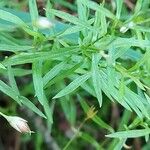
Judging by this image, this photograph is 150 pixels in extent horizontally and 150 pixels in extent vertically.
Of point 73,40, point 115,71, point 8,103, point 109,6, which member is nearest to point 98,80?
point 115,71

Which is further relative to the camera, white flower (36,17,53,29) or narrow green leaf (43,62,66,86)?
narrow green leaf (43,62,66,86)

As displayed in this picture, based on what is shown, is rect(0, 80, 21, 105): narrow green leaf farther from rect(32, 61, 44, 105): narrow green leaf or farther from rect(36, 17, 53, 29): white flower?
rect(36, 17, 53, 29): white flower

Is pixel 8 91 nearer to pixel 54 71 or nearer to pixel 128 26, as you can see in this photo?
pixel 54 71

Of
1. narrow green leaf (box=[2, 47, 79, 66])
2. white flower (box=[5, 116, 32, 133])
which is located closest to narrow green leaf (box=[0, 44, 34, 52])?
narrow green leaf (box=[2, 47, 79, 66])

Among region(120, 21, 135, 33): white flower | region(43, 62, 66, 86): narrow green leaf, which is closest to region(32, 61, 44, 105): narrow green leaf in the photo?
region(43, 62, 66, 86): narrow green leaf

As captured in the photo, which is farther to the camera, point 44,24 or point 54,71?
point 54,71

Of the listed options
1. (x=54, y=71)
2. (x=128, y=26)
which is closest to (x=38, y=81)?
(x=54, y=71)

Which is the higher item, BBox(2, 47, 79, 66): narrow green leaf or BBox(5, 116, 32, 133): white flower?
BBox(2, 47, 79, 66): narrow green leaf

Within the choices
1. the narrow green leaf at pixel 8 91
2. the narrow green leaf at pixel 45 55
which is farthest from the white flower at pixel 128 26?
the narrow green leaf at pixel 8 91

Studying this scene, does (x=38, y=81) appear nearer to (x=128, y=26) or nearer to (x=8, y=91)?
(x=8, y=91)

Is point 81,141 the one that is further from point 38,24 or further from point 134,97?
point 38,24

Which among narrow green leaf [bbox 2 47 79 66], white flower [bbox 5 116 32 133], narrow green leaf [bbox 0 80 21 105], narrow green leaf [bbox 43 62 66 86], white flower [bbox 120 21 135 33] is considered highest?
white flower [bbox 120 21 135 33]

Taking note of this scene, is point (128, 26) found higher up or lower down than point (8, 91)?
higher up
